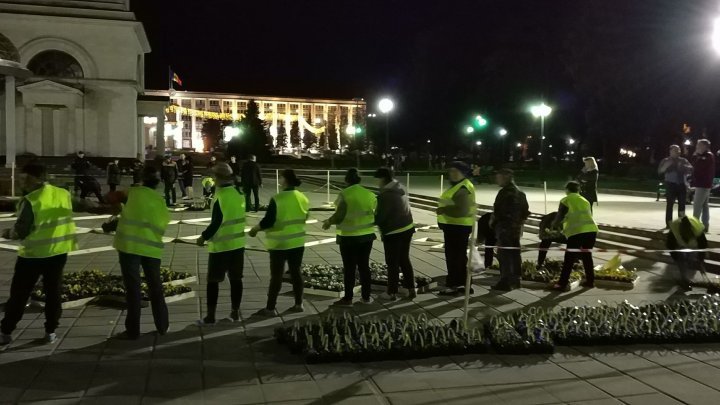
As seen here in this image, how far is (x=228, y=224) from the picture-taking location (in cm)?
705

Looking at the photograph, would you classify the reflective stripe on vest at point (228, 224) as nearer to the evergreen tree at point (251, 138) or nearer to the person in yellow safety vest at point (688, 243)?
the person in yellow safety vest at point (688, 243)

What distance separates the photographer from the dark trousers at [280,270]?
7547 millimetres

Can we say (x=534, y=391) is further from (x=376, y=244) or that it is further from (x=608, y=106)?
(x=608, y=106)

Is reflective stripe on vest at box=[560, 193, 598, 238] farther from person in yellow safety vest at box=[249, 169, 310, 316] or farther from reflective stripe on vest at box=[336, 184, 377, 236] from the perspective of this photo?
person in yellow safety vest at box=[249, 169, 310, 316]

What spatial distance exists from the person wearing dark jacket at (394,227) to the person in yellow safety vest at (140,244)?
9.41 ft

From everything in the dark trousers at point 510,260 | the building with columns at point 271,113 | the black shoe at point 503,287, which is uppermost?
the building with columns at point 271,113

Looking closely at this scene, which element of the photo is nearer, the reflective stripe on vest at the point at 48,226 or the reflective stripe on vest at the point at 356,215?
the reflective stripe on vest at the point at 48,226

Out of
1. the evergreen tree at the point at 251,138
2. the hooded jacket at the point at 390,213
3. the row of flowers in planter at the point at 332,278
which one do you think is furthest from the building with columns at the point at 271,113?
the hooded jacket at the point at 390,213

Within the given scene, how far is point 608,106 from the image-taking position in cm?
4569

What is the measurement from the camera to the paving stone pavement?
507 centimetres

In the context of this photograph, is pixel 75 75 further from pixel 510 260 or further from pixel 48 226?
pixel 48 226

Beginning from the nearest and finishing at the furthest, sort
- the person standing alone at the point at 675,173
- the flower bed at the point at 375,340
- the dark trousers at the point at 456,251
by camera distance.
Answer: the flower bed at the point at 375,340 < the dark trousers at the point at 456,251 < the person standing alone at the point at 675,173

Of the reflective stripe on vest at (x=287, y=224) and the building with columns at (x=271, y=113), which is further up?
the building with columns at (x=271, y=113)

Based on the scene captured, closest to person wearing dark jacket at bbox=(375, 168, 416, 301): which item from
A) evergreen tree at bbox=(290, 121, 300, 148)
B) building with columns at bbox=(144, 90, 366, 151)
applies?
building with columns at bbox=(144, 90, 366, 151)
